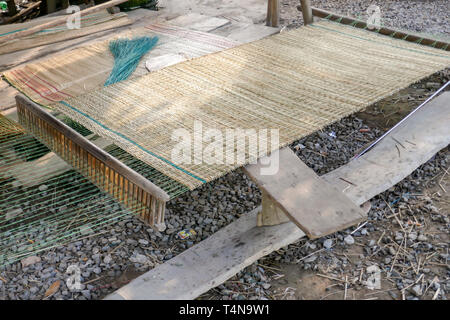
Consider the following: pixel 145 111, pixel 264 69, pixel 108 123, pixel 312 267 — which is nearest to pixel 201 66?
pixel 264 69

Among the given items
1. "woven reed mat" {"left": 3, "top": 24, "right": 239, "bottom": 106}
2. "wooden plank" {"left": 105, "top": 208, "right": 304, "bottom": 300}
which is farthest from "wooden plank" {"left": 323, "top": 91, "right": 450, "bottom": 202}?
"woven reed mat" {"left": 3, "top": 24, "right": 239, "bottom": 106}

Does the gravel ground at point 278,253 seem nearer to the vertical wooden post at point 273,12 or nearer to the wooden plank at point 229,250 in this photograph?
the wooden plank at point 229,250

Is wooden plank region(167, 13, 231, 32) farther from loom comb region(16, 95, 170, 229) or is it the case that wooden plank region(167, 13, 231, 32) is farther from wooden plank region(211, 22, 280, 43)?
loom comb region(16, 95, 170, 229)

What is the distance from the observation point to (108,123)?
2402mm

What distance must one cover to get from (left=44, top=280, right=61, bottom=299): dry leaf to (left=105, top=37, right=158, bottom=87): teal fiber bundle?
125 centimetres

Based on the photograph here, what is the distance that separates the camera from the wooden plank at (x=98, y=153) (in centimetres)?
189

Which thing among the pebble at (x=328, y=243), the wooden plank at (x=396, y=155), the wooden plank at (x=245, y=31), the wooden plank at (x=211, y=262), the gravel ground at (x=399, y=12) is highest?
the wooden plank at (x=245, y=31)

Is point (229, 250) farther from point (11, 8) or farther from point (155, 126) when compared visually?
point (11, 8)

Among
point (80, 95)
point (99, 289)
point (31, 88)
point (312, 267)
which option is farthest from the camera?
point (31, 88)

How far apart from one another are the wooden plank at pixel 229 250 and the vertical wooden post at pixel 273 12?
1.90 m

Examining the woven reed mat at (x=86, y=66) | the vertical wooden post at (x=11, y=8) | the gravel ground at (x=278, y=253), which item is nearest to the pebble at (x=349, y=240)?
the gravel ground at (x=278, y=253)

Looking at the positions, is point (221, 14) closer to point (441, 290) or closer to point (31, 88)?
point (31, 88)

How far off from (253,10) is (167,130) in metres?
3.27

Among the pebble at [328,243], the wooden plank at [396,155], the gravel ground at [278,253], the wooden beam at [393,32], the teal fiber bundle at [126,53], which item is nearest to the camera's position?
the gravel ground at [278,253]
